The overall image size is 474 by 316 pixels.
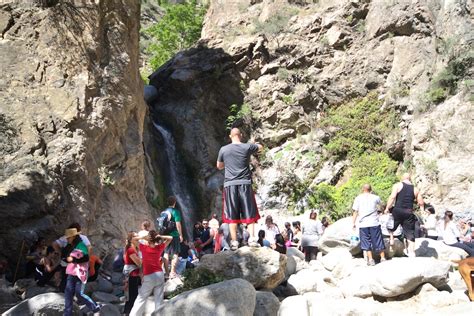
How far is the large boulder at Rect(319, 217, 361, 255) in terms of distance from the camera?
11.6 m

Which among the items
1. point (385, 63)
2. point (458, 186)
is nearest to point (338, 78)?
point (385, 63)

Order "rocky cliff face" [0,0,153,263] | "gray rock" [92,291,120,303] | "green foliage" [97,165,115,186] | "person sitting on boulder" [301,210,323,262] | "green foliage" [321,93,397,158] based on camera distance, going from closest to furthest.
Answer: "gray rock" [92,291,120,303] < "rocky cliff face" [0,0,153,263] < "person sitting on boulder" [301,210,323,262] < "green foliage" [97,165,115,186] < "green foliage" [321,93,397,158]

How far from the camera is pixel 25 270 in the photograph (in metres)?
9.41

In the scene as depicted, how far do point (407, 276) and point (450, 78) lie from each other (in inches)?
483

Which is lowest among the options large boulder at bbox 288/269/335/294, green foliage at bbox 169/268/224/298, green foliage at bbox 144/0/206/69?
large boulder at bbox 288/269/335/294

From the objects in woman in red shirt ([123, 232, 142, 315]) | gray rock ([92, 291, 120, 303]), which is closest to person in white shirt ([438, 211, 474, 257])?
woman in red shirt ([123, 232, 142, 315])

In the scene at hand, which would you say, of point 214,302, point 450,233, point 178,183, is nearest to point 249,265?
point 214,302

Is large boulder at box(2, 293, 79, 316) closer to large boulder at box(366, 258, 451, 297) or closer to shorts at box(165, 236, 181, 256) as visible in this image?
shorts at box(165, 236, 181, 256)

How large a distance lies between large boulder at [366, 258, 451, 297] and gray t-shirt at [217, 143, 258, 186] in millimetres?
3214

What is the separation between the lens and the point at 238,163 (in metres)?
7.23

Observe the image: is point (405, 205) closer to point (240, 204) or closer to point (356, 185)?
point (240, 204)

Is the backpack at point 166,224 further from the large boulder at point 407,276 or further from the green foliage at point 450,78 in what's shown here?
the green foliage at point 450,78

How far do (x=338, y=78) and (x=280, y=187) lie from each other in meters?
6.33

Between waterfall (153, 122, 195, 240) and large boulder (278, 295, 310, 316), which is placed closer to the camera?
large boulder (278, 295, 310, 316)
